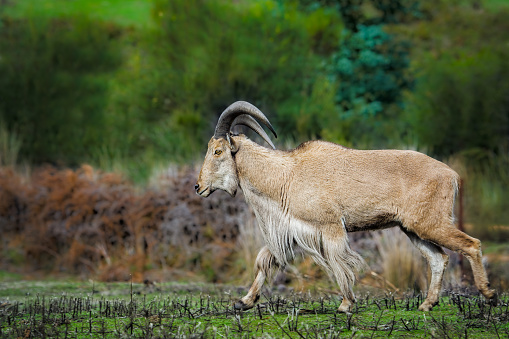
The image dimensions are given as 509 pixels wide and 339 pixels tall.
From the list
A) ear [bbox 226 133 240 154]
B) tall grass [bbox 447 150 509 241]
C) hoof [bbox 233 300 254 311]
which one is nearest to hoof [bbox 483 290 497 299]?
hoof [bbox 233 300 254 311]

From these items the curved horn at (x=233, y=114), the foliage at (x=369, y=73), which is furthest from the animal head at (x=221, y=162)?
→ the foliage at (x=369, y=73)

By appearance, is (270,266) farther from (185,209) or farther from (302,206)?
(185,209)

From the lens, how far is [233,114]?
764cm

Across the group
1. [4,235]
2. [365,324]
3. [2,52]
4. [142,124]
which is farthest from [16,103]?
[365,324]

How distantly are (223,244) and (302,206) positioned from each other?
265 inches

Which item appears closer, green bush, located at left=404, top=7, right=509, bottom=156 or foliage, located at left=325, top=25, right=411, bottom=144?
green bush, located at left=404, top=7, right=509, bottom=156

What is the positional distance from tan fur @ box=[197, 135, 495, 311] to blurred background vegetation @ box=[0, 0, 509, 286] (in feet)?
31.9

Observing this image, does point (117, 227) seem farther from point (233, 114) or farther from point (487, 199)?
point (487, 199)

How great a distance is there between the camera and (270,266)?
7.45 metres

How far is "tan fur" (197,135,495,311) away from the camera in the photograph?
696 centimetres

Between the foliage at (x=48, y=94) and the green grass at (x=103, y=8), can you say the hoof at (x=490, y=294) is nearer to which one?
the foliage at (x=48, y=94)

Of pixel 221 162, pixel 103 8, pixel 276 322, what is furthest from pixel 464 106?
pixel 103 8

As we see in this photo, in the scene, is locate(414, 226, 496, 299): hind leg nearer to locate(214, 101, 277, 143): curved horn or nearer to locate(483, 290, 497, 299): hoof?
locate(483, 290, 497, 299): hoof

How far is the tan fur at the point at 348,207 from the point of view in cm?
696
